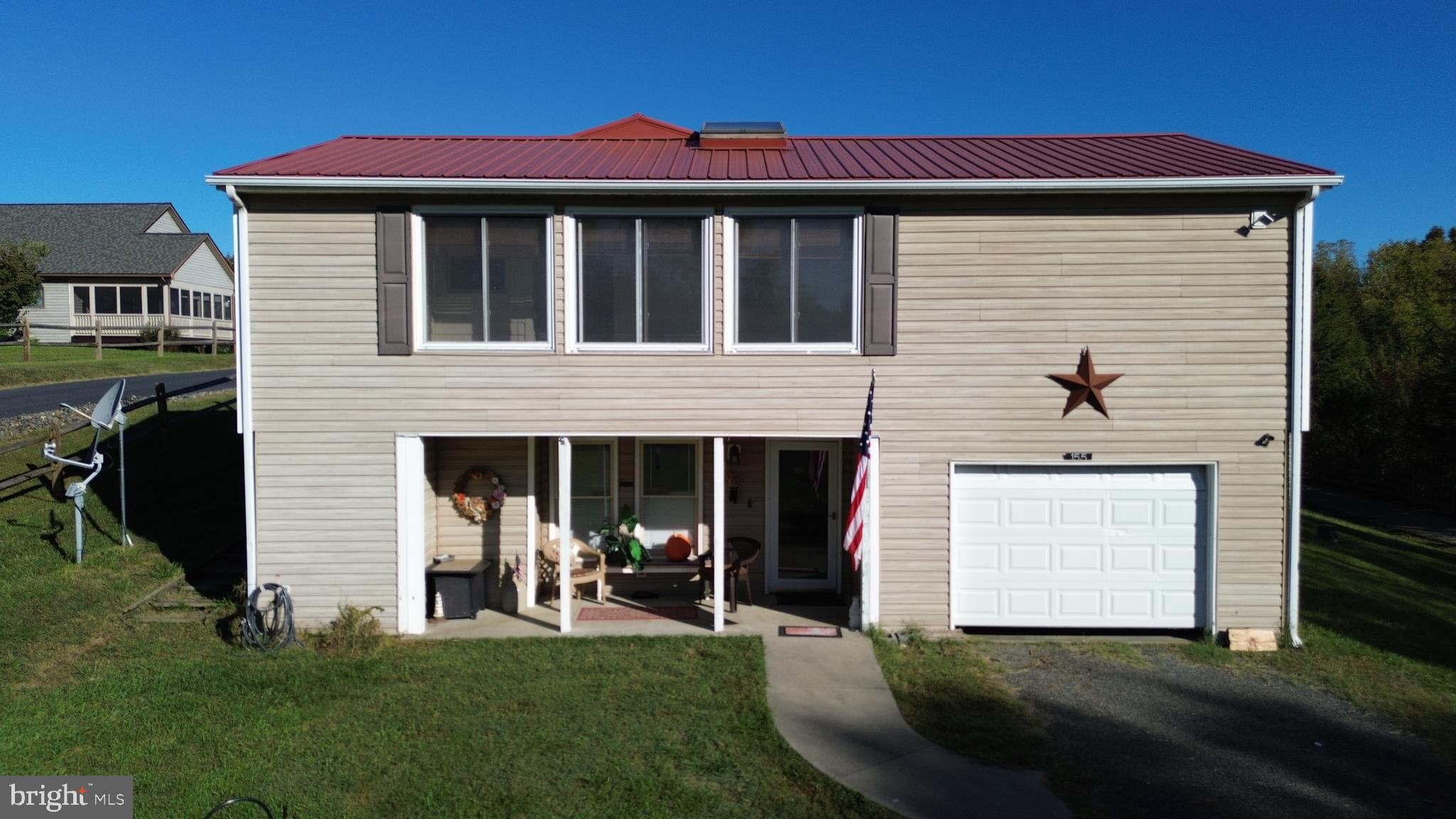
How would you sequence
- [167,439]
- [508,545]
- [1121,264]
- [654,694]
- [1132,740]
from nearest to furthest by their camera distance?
[1132,740] → [654,694] → [1121,264] → [508,545] → [167,439]

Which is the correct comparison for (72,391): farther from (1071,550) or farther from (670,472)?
(1071,550)

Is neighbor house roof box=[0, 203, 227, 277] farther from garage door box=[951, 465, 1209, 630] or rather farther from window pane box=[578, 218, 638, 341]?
garage door box=[951, 465, 1209, 630]

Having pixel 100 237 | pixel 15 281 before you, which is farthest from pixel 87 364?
pixel 100 237

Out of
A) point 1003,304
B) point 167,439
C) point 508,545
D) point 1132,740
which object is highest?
point 1003,304

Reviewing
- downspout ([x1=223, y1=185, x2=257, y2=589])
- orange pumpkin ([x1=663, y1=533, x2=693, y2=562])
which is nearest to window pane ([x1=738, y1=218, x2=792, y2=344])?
orange pumpkin ([x1=663, y1=533, x2=693, y2=562])

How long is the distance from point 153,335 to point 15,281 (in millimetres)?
Result: 5394

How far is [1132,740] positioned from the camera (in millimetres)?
6660

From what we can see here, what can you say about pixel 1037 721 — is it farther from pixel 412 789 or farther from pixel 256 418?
pixel 256 418

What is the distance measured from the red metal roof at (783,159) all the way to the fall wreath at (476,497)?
347cm

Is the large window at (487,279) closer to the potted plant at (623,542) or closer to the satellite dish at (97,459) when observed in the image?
the potted plant at (623,542)

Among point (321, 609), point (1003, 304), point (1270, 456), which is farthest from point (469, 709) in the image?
point (1270, 456)

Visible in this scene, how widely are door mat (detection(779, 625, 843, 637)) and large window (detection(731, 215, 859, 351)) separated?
302 cm

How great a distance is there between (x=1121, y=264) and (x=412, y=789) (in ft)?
26.7

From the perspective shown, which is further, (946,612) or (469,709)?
(946,612)
